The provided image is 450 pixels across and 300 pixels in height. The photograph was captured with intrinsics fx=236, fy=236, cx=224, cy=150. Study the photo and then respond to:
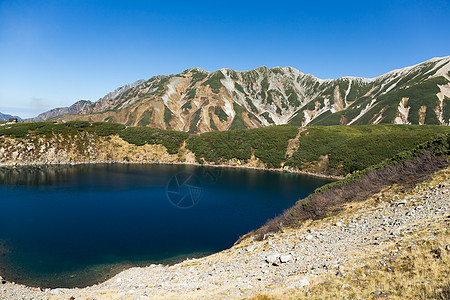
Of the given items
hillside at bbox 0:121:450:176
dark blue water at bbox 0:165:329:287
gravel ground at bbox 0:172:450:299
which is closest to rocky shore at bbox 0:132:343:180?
hillside at bbox 0:121:450:176

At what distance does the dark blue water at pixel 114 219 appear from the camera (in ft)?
80.5

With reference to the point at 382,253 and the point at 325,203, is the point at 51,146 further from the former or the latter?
the point at 382,253

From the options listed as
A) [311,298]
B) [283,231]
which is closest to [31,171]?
[283,231]

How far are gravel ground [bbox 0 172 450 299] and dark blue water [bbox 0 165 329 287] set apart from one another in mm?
3853

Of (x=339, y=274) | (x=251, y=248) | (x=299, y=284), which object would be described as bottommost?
(x=251, y=248)

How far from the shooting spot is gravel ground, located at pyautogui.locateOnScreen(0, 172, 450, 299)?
45.1 ft

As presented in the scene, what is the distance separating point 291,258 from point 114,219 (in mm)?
29667

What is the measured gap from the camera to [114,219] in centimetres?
3631

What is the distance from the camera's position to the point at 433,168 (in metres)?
21.7

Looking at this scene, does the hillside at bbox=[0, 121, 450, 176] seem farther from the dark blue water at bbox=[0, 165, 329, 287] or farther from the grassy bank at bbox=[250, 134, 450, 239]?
the grassy bank at bbox=[250, 134, 450, 239]

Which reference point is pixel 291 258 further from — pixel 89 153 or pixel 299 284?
pixel 89 153

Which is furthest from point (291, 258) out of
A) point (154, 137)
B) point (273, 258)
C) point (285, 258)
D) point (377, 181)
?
point (154, 137)

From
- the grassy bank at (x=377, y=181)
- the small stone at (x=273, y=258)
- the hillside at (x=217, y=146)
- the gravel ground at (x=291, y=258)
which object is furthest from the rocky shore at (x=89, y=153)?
the small stone at (x=273, y=258)

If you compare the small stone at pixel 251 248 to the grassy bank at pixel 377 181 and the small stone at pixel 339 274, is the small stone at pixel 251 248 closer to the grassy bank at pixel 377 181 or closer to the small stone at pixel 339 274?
the grassy bank at pixel 377 181
